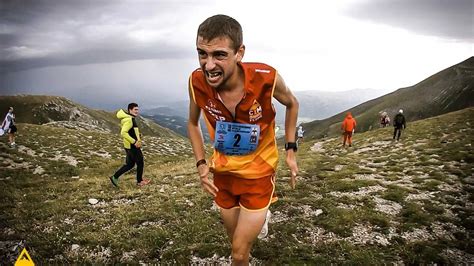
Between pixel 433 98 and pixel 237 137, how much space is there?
202 meters

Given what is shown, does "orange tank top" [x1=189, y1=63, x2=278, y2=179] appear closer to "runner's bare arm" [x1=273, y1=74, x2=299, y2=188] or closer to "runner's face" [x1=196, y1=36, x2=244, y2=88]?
"runner's bare arm" [x1=273, y1=74, x2=299, y2=188]

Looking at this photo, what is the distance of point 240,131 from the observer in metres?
5.00

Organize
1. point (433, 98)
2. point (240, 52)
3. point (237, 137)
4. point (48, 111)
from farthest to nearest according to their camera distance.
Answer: point (433, 98)
point (48, 111)
point (237, 137)
point (240, 52)

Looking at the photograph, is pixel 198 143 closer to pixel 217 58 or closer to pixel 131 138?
pixel 217 58

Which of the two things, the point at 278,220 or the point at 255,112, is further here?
the point at 278,220

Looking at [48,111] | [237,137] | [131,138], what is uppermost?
[237,137]

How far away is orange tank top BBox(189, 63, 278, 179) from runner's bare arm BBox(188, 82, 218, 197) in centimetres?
18

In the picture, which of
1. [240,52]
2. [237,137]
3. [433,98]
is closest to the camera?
[240,52]

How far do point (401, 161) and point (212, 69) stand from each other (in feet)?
71.2

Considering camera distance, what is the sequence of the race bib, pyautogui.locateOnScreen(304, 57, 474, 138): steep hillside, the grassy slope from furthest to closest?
pyautogui.locateOnScreen(304, 57, 474, 138): steep hillside
the grassy slope
the race bib

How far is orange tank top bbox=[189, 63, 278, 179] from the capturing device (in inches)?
190

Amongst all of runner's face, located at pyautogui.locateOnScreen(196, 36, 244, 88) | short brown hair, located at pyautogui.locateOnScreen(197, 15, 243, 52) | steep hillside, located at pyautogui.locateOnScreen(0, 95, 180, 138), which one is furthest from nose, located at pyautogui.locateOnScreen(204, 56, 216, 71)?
steep hillside, located at pyautogui.locateOnScreen(0, 95, 180, 138)

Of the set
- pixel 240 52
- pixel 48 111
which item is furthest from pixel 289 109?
pixel 48 111

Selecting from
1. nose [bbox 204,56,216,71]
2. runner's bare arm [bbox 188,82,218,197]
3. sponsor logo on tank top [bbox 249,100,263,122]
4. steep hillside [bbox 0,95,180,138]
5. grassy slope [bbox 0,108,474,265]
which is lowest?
steep hillside [bbox 0,95,180,138]
